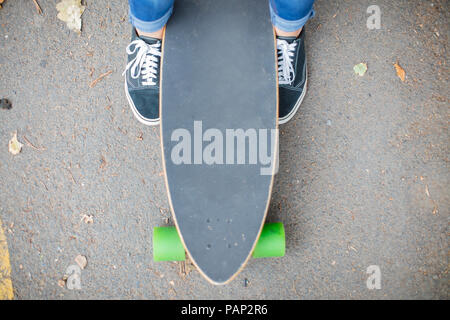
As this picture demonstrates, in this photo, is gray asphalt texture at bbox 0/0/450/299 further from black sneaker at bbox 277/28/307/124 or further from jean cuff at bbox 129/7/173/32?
jean cuff at bbox 129/7/173/32

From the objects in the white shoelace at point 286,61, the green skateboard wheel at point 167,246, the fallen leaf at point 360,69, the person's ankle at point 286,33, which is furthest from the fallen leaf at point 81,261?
the fallen leaf at point 360,69

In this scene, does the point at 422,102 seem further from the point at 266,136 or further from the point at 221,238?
the point at 221,238

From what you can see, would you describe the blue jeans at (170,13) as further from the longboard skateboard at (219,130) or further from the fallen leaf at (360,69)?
the fallen leaf at (360,69)

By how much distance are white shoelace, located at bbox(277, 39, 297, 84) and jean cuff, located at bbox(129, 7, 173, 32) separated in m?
0.66

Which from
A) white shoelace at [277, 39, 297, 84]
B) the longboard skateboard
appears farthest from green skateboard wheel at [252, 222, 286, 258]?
white shoelace at [277, 39, 297, 84]

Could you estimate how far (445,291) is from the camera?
6.38 feet

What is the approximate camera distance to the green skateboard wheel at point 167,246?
5.62 feet

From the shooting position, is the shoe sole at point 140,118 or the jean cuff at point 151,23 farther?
the shoe sole at point 140,118

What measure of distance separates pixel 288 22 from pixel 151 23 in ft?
2.32

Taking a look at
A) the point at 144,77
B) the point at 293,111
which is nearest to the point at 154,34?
the point at 144,77

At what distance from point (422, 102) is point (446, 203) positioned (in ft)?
2.20

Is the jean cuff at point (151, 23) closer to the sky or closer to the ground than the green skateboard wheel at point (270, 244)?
closer to the sky

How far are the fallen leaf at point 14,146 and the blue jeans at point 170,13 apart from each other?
1071mm

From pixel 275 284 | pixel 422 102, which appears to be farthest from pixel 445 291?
pixel 422 102
